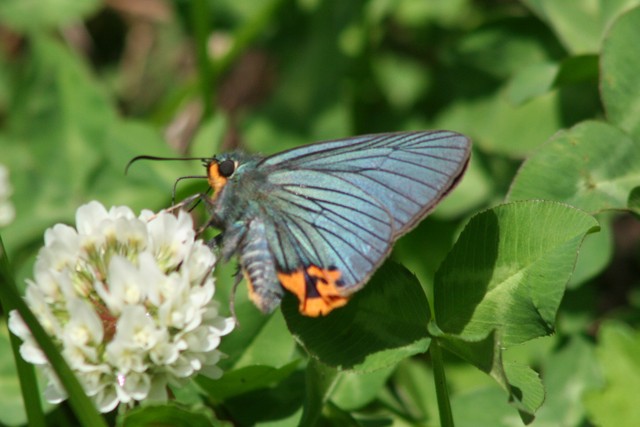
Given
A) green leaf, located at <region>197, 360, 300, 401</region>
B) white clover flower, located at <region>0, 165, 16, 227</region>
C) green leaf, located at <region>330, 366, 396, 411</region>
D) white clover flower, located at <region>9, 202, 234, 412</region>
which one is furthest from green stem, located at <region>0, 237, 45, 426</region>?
white clover flower, located at <region>0, 165, 16, 227</region>

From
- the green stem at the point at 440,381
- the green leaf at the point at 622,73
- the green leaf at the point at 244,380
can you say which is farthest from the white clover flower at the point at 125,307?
the green leaf at the point at 622,73

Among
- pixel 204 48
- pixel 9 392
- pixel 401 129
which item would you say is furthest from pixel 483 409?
pixel 204 48

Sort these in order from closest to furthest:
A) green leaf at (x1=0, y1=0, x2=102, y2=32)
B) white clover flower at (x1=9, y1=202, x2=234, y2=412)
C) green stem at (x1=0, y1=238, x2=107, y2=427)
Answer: green stem at (x1=0, y1=238, x2=107, y2=427), white clover flower at (x1=9, y1=202, x2=234, y2=412), green leaf at (x1=0, y1=0, x2=102, y2=32)

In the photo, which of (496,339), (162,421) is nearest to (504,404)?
(496,339)

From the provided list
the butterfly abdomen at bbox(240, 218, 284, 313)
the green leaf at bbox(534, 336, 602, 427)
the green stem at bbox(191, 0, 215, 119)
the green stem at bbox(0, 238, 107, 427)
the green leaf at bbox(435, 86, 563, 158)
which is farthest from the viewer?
the green stem at bbox(191, 0, 215, 119)

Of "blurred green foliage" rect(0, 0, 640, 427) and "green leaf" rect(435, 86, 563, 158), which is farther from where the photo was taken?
"green leaf" rect(435, 86, 563, 158)

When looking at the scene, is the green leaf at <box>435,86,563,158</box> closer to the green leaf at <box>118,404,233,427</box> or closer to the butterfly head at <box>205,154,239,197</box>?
the butterfly head at <box>205,154,239,197</box>

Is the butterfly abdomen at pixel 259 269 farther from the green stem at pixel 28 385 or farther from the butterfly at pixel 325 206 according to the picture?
the green stem at pixel 28 385

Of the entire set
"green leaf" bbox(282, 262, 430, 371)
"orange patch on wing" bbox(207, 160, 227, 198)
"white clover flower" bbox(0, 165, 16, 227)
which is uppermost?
"orange patch on wing" bbox(207, 160, 227, 198)
